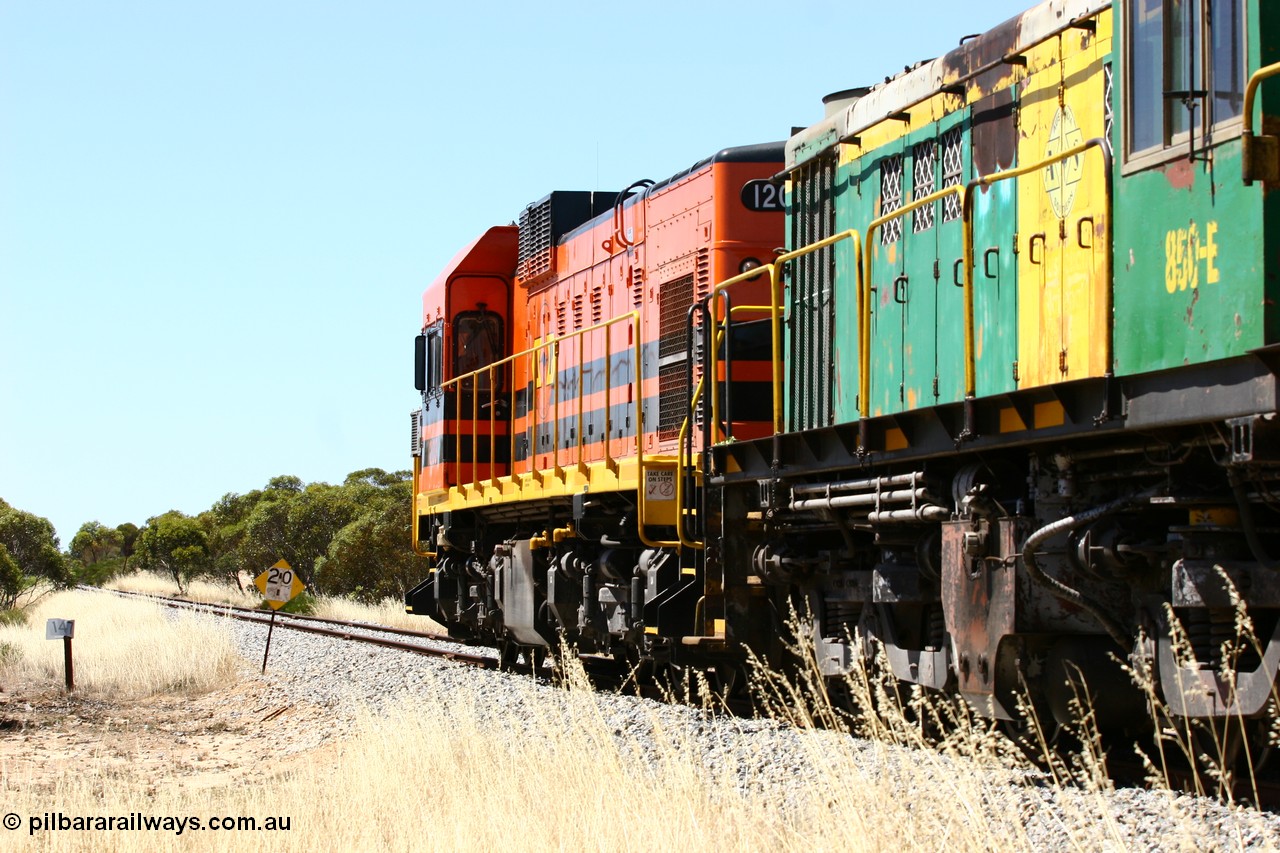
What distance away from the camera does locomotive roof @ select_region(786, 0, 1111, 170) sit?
26.4 feet

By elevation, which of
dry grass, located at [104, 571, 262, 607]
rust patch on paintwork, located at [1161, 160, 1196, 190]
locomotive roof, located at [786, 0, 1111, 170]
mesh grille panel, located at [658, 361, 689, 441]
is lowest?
dry grass, located at [104, 571, 262, 607]

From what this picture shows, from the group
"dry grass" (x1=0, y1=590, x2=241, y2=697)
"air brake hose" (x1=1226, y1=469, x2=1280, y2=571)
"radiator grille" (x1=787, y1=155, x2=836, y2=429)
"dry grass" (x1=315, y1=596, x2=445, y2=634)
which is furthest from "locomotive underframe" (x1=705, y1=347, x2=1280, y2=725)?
"dry grass" (x1=315, y1=596, x2=445, y2=634)

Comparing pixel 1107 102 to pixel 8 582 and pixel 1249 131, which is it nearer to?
pixel 1249 131

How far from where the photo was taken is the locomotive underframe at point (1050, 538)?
20.5ft

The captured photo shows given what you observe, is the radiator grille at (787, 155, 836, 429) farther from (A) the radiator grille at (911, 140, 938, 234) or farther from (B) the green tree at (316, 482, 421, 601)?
(B) the green tree at (316, 482, 421, 601)

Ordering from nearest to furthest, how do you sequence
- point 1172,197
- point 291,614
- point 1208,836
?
point 1208,836 → point 1172,197 → point 291,614

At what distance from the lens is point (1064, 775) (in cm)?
726

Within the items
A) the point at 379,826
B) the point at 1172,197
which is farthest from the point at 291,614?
the point at 1172,197

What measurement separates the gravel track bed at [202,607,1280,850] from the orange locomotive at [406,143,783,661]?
2.50 ft

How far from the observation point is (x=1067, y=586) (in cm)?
723

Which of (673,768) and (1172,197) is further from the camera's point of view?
(673,768)

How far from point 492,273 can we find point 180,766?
6961 mm

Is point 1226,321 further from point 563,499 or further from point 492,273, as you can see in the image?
point 492,273

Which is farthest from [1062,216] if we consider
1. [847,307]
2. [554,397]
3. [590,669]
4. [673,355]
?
[590,669]
